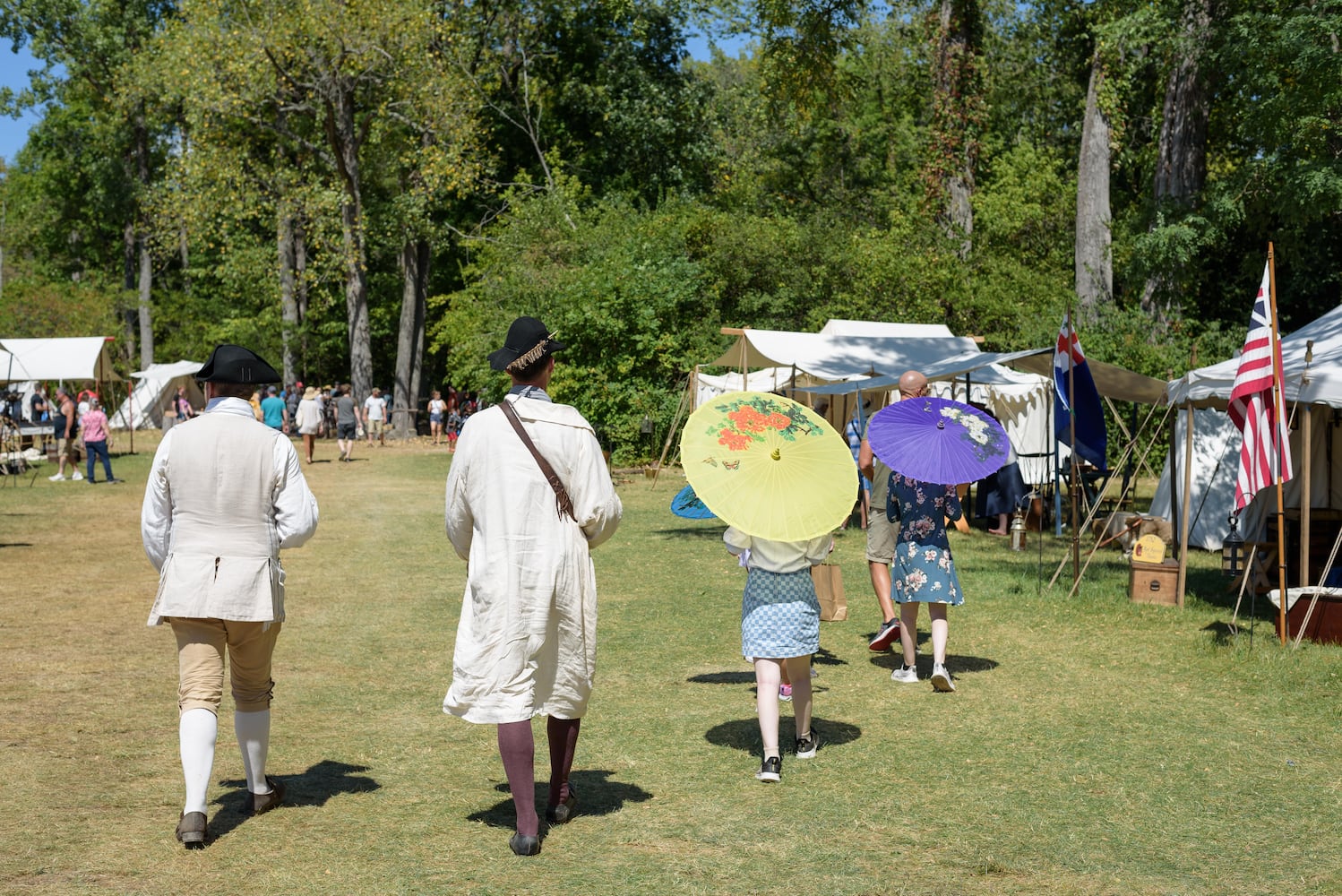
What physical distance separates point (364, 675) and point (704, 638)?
257cm

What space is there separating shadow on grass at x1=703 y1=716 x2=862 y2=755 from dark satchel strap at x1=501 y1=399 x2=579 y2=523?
216cm

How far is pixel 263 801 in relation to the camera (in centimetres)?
541

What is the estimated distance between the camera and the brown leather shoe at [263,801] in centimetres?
541

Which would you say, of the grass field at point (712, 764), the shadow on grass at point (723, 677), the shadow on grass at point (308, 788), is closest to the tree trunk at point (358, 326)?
the grass field at point (712, 764)

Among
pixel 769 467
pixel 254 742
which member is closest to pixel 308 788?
pixel 254 742

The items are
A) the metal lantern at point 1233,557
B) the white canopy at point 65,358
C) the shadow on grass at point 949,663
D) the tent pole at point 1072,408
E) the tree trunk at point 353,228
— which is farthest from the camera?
the tree trunk at point 353,228

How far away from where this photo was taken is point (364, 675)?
27.6 ft

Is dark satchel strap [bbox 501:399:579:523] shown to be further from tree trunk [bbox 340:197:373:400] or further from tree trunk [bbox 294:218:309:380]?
tree trunk [bbox 294:218:309:380]

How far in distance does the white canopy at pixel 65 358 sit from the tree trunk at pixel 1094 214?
23.8 meters

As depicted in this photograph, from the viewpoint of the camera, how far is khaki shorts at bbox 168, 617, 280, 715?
497 cm

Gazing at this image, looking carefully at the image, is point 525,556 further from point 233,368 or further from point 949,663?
point 949,663

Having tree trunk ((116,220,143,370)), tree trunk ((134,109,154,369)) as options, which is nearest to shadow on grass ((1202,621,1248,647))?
tree trunk ((134,109,154,369))

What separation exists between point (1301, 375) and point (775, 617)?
5.76 m

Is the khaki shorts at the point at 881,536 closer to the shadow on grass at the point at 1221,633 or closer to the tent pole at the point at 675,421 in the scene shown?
the shadow on grass at the point at 1221,633
